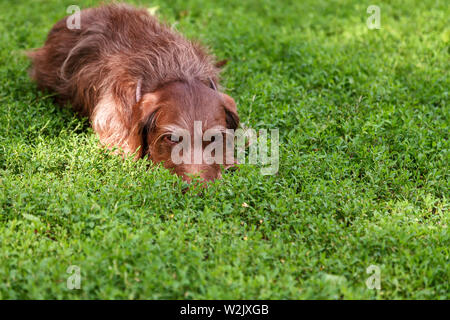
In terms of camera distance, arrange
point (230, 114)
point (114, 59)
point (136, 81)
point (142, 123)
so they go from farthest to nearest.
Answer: point (114, 59) < point (136, 81) < point (230, 114) < point (142, 123)

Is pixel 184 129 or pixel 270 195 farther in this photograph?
pixel 184 129

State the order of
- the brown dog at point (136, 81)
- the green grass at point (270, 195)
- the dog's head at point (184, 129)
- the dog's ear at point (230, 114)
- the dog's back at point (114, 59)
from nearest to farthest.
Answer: the green grass at point (270, 195) → the dog's head at point (184, 129) → the brown dog at point (136, 81) → the dog's ear at point (230, 114) → the dog's back at point (114, 59)

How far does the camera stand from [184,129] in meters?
5.23

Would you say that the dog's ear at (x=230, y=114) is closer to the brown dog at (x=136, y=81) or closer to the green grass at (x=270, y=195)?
the brown dog at (x=136, y=81)

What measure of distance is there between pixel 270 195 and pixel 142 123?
4.54ft

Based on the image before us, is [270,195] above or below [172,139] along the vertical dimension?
below

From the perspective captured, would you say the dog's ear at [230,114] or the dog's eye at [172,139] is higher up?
the dog's ear at [230,114]

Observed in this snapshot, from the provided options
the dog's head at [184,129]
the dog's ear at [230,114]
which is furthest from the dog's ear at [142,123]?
the dog's ear at [230,114]

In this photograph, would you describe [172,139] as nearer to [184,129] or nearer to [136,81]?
[184,129]

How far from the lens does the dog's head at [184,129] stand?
5.26 m

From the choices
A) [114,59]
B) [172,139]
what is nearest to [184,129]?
[172,139]

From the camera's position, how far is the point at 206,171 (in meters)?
5.30
